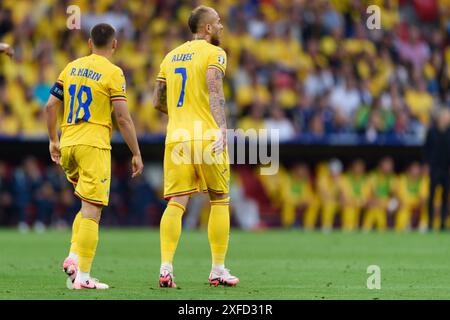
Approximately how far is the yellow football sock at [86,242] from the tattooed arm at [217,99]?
1312mm

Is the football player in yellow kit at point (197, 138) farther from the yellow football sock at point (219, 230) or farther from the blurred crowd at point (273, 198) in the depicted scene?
the blurred crowd at point (273, 198)

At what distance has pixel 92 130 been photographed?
380 inches

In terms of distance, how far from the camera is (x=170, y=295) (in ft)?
29.0

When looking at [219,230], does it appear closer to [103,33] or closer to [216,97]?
[216,97]

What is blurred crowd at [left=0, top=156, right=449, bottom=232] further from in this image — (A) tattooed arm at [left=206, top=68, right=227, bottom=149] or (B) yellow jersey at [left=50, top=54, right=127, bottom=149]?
(A) tattooed arm at [left=206, top=68, right=227, bottom=149]

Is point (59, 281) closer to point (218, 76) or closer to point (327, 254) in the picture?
point (218, 76)

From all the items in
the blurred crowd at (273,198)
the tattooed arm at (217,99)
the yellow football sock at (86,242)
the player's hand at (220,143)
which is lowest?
the blurred crowd at (273,198)

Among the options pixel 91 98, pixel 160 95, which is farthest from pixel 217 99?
pixel 91 98

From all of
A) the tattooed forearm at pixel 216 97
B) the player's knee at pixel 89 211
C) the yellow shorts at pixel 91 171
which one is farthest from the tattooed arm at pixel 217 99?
the player's knee at pixel 89 211

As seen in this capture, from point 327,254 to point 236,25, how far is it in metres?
13.4

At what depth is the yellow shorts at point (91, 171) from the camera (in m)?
9.52

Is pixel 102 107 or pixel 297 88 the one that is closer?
pixel 102 107
